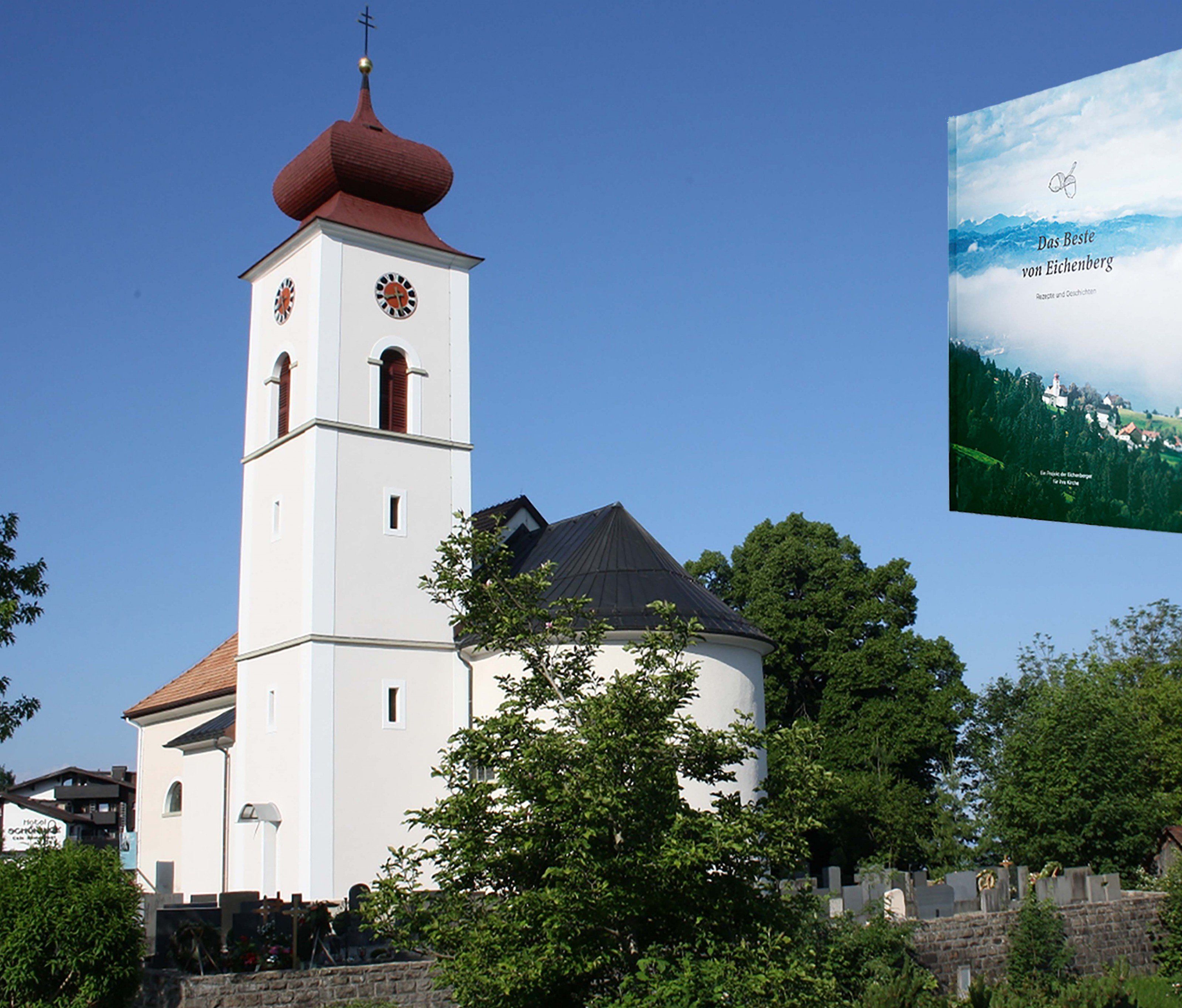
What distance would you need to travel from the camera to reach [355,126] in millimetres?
29703

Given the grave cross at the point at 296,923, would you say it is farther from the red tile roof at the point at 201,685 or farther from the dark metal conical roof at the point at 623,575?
the red tile roof at the point at 201,685

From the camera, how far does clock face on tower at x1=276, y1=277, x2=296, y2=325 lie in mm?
29516

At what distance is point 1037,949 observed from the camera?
2205 centimetres

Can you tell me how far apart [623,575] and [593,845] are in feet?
56.4

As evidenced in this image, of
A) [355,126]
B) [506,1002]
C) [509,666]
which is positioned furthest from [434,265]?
[506,1002]

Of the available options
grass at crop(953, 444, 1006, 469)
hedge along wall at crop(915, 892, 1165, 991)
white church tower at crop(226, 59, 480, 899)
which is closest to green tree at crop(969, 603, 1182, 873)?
hedge along wall at crop(915, 892, 1165, 991)

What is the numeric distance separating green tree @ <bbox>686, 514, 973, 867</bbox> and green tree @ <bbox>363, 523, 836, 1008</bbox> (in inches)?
921

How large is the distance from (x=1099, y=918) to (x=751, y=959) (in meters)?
17.0

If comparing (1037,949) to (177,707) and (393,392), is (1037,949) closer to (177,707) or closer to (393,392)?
(393,392)

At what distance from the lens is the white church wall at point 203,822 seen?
29.4m

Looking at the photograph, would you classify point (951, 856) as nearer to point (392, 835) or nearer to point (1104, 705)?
point (1104, 705)

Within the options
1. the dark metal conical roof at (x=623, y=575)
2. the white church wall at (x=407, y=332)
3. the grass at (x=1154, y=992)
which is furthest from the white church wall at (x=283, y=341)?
the grass at (x=1154, y=992)

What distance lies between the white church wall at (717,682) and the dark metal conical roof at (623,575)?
0.40 m

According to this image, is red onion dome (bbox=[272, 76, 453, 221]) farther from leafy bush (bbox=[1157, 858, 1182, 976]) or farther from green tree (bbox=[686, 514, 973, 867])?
leafy bush (bbox=[1157, 858, 1182, 976])
